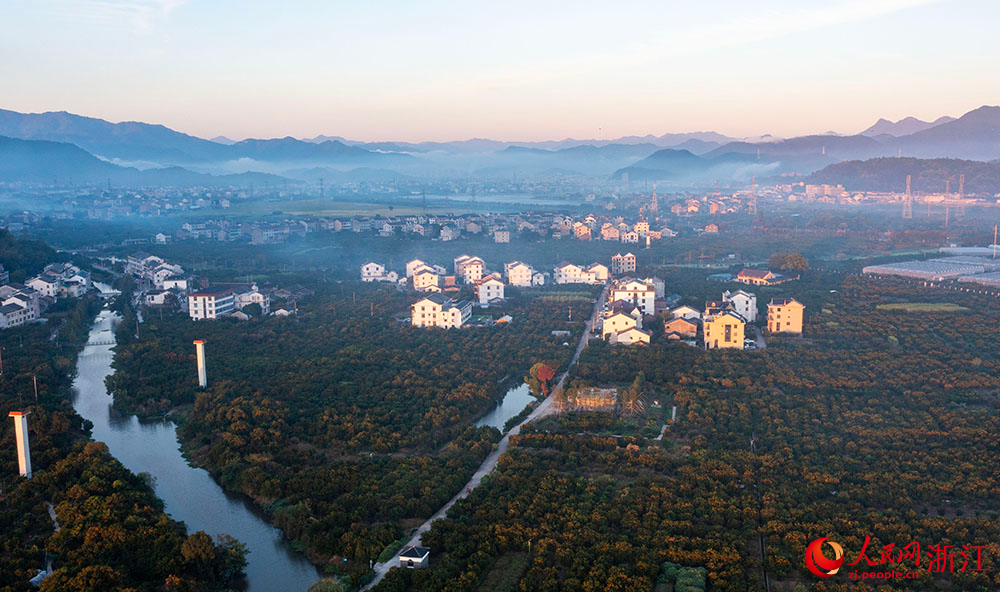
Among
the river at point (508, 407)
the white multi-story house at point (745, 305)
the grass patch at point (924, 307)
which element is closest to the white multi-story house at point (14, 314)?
the river at point (508, 407)

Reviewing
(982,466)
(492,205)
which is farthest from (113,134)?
(982,466)

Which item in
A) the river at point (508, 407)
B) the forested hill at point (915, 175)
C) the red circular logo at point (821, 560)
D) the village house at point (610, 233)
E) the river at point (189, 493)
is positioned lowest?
the river at point (189, 493)

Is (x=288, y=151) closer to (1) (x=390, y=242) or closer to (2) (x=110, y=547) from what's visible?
(1) (x=390, y=242)

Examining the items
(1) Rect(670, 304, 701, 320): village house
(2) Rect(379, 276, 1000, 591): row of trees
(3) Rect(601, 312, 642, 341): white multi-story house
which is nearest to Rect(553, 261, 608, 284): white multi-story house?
(1) Rect(670, 304, 701, 320): village house

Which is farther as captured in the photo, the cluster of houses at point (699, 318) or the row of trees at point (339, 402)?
the cluster of houses at point (699, 318)

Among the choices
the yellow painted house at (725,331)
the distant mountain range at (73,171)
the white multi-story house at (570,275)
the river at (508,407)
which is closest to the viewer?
the river at (508,407)

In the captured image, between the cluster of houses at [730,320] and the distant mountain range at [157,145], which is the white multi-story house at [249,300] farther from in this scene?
the distant mountain range at [157,145]
